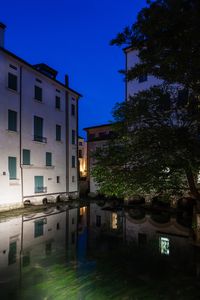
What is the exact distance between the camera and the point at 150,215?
2058cm

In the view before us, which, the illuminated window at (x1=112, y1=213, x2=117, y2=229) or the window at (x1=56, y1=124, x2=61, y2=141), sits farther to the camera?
the window at (x1=56, y1=124, x2=61, y2=141)

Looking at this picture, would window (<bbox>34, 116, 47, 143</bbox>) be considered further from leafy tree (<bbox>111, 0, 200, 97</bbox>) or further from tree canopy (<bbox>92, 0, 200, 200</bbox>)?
leafy tree (<bbox>111, 0, 200, 97</bbox>)

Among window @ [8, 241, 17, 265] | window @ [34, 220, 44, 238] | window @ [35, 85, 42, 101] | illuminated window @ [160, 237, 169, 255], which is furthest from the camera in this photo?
window @ [35, 85, 42, 101]

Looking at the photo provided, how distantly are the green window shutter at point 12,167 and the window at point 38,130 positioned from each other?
3.91 metres

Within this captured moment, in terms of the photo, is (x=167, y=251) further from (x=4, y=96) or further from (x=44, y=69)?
(x=44, y=69)

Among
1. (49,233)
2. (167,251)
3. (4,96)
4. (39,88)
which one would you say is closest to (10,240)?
(49,233)

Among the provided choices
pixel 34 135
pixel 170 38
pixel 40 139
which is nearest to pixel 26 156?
pixel 34 135

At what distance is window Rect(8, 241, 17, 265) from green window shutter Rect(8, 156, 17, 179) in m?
11.4

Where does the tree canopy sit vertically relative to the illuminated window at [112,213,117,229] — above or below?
above

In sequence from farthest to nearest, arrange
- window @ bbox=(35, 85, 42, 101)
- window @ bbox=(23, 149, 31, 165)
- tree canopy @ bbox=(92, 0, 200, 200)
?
window @ bbox=(35, 85, 42, 101), window @ bbox=(23, 149, 31, 165), tree canopy @ bbox=(92, 0, 200, 200)

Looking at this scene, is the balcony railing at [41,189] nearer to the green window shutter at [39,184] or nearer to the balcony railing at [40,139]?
the green window shutter at [39,184]

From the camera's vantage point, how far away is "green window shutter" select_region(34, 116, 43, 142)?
26.6 meters

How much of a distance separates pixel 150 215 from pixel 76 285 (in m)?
14.0

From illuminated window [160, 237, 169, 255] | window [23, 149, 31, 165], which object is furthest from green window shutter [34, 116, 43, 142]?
illuminated window [160, 237, 169, 255]
